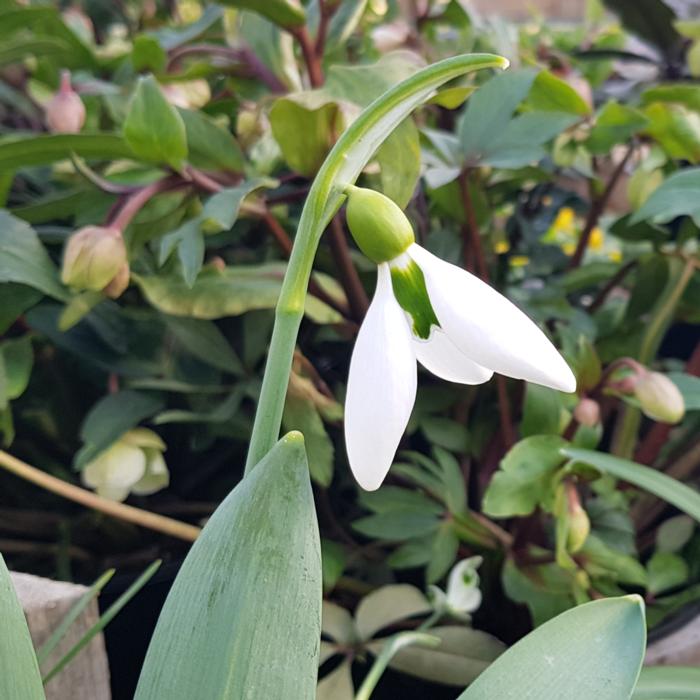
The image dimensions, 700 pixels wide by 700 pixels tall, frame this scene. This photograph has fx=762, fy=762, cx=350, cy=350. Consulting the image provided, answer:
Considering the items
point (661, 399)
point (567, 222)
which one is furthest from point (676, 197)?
point (567, 222)

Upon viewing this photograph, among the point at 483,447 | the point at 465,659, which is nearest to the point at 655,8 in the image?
the point at 483,447

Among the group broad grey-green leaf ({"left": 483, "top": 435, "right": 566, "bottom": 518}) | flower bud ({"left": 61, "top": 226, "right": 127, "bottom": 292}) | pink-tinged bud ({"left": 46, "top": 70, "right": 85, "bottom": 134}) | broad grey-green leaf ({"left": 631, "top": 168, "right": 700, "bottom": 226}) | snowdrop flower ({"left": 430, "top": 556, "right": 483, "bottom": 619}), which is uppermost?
broad grey-green leaf ({"left": 631, "top": 168, "right": 700, "bottom": 226})

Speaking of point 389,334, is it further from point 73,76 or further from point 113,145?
point 73,76

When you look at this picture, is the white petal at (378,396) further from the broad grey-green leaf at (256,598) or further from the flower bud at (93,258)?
the flower bud at (93,258)

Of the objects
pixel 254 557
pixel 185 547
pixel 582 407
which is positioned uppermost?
pixel 254 557

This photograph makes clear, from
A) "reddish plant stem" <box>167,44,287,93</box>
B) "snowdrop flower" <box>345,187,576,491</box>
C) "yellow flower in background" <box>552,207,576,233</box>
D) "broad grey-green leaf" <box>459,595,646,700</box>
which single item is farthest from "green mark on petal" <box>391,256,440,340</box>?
"yellow flower in background" <box>552,207,576,233</box>

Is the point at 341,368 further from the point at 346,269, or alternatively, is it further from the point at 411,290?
the point at 411,290

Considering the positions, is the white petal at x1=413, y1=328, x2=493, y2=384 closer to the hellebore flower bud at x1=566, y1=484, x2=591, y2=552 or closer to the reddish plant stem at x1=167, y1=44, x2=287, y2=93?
the hellebore flower bud at x1=566, y1=484, x2=591, y2=552
